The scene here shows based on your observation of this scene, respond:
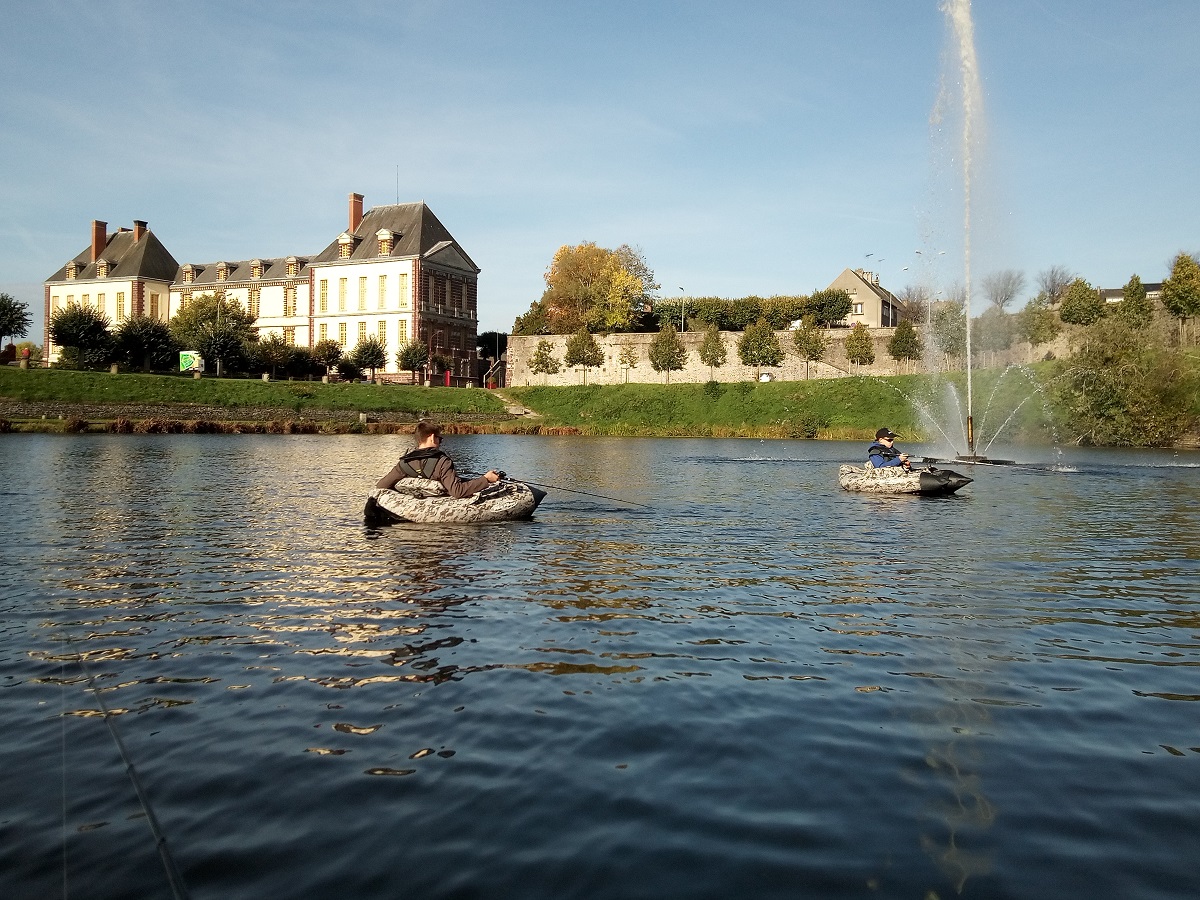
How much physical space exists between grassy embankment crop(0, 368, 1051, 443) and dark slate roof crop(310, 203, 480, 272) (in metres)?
19.1

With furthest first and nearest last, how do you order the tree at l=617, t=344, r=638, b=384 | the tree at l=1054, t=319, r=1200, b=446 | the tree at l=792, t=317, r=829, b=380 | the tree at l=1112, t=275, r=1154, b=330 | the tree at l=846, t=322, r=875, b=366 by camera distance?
the tree at l=617, t=344, r=638, b=384
the tree at l=792, t=317, r=829, b=380
the tree at l=846, t=322, r=875, b=366
the tree at l=1112, t=275, r=1154, b=330
the tree at l=1054, t=319, r=1200, b=446

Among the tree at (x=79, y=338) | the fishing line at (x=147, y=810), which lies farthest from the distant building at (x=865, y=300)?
the fishing line at (x=147, y=810)

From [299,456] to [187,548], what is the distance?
25201mm

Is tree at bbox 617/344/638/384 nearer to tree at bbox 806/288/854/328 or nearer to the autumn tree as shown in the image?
the autumn tree

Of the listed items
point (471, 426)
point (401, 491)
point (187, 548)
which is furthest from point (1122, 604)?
point (471, 426)

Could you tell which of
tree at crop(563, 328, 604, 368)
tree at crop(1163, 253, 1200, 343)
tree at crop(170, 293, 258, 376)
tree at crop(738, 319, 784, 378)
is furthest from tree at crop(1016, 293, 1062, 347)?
tree at crop(170, 293, 258, 376)

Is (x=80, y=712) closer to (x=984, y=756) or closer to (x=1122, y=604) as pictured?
(x=984, y=756)

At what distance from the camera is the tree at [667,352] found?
94.4 meters

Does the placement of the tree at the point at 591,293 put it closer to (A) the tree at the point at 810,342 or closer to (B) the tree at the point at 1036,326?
(A) the tree at the point at 810,342

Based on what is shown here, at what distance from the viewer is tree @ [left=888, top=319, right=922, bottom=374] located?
273 ft

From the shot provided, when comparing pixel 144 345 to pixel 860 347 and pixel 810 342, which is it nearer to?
pixel 810 342

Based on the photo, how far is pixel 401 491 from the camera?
18750 millimetres

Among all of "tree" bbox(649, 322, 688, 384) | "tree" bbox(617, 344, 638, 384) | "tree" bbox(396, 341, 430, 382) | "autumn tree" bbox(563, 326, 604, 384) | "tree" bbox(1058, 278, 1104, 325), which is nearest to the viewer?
"tree" bbox(1058, 278, 1104, 325)

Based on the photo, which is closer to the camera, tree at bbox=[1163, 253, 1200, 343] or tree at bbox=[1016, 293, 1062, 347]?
tree at bbox=[1016, 293, 1062, 347]
